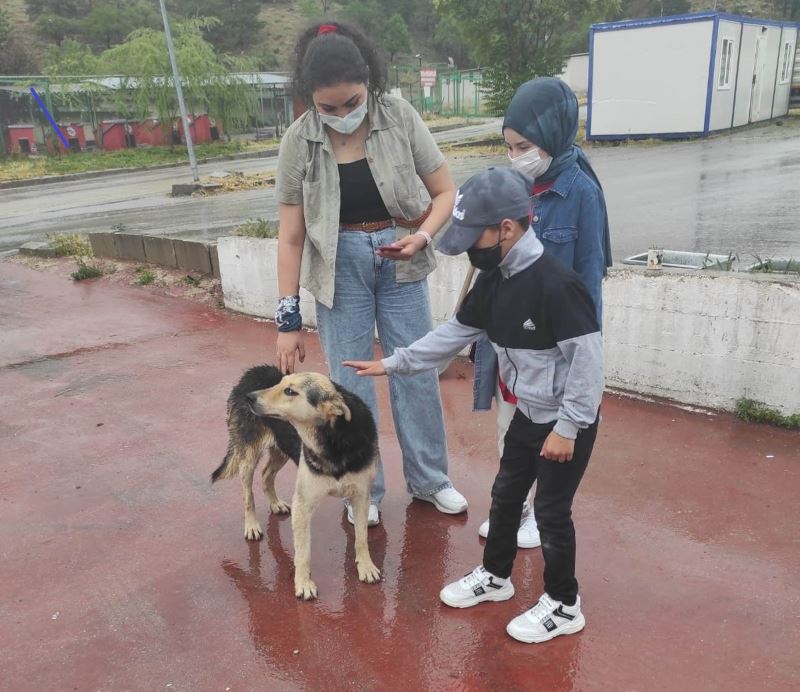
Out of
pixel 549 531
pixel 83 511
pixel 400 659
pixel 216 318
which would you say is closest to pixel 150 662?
pixel 400 659

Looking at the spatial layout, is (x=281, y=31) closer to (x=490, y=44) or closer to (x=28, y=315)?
(x=490, y=44)

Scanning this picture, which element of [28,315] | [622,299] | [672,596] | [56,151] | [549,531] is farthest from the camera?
[56,151]

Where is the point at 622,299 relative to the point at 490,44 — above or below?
below

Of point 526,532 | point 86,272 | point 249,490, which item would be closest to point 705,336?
point 526,532

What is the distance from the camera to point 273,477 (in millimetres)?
3756

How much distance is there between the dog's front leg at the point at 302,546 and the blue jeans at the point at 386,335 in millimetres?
676

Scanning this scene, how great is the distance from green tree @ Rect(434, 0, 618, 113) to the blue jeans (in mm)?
24210

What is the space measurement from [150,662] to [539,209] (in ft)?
8.19

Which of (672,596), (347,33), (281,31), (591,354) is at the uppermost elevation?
(281,31)

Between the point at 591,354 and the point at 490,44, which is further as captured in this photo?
the point at 490,44

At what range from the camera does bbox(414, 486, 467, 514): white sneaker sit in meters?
3.61

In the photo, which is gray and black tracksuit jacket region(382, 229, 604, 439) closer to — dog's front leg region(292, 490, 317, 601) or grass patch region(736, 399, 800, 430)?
dog's front leg region(292, 490, 317, 601)

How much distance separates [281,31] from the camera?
70750 millimetres

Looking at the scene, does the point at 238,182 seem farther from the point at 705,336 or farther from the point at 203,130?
the point at 705,336
